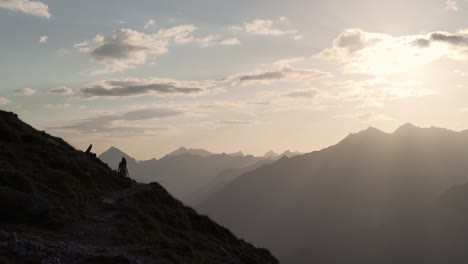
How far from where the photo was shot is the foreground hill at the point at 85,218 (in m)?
22.1

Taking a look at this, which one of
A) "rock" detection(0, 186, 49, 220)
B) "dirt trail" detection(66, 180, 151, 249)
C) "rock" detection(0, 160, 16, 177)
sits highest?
"rock" detection(0, 160, 16, 177)

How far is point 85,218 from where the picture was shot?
29906 mm

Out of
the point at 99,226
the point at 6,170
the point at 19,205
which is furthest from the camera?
the point at 99,226

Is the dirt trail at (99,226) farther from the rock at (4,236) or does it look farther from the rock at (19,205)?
the rock at (4,236)

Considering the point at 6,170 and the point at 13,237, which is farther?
the point at 6,170

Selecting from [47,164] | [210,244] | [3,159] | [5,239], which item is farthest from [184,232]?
[5,239]

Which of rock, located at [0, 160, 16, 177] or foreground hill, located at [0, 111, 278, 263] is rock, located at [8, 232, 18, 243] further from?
rock, located at [0, 160, 16, 177]

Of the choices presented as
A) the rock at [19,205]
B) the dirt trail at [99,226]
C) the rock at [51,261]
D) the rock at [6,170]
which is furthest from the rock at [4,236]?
the rock at [6,170]

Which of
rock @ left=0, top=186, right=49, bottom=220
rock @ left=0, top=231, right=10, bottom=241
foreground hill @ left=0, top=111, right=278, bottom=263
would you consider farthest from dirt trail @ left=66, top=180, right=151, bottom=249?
rock @ left=0, top=231, right=10, bottom=241

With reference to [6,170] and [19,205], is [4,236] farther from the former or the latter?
[6,170]

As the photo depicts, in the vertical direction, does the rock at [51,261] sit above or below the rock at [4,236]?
below

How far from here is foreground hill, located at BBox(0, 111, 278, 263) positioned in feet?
72.5

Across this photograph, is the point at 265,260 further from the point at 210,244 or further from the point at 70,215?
the point at 70,215

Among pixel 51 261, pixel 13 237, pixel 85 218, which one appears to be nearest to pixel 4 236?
pixel 13 237
